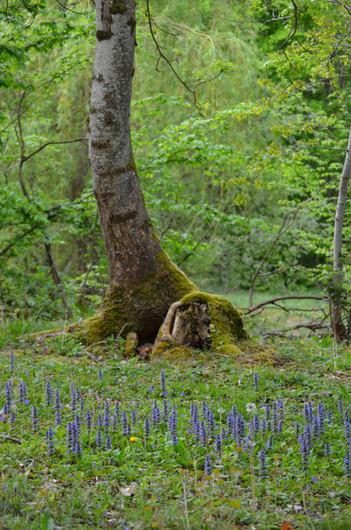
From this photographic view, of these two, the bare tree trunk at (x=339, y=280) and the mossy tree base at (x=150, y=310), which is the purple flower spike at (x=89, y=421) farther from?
the bare tree trunk at (x=339, y=280)

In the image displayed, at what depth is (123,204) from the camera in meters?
7.80

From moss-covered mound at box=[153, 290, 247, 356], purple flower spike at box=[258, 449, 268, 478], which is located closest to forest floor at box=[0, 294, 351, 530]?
purple flower spike at box=[258, 449, 268, 478]

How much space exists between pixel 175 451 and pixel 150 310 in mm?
3668

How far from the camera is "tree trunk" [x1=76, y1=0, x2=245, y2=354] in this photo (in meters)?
7.61

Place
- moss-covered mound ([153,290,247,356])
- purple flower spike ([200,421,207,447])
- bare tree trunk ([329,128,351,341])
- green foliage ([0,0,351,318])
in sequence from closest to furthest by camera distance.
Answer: purple flower spike ([200,421,207,447]) → moss-covered mound ([153,290,247,356]) → bare tree trunk ([329,128,351,341]) → green foliage ([0,0,351,318])

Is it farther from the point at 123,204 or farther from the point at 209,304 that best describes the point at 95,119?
the point at 209,304

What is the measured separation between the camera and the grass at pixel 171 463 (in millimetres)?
3469

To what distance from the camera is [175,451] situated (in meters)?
4.39

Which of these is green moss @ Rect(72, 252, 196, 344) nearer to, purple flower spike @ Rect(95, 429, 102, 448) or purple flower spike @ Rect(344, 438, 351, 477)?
purple flower spike @ Rect(95, 429, 102, 448)

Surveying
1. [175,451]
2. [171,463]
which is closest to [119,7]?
[175,451]

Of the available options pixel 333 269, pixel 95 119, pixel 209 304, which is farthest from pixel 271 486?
pixel 333 269

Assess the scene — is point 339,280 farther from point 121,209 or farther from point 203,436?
point 203,436

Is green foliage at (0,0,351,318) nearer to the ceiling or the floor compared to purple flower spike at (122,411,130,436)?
nearer to the ceiling

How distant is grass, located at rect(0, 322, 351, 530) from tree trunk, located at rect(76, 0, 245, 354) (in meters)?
1.47
